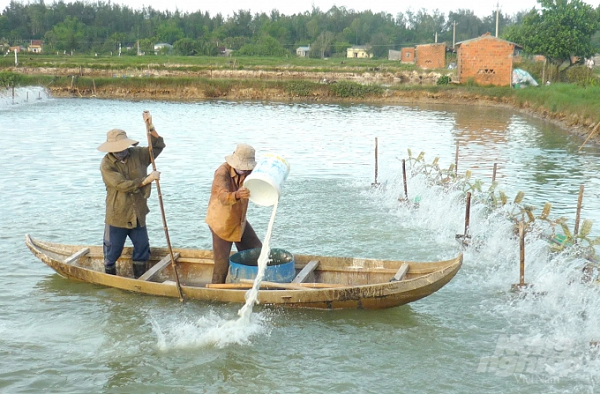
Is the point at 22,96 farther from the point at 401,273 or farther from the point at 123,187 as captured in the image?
the point at 401,273

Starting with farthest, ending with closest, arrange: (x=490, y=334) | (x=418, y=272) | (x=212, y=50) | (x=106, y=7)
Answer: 1. (x=106, y=7)
2. (x=212, y=50)
3. (x=418, y=272)
4. (x=490, y=334)

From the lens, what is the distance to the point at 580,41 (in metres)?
36.1

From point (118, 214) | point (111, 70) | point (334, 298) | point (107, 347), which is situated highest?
point (111, 70)

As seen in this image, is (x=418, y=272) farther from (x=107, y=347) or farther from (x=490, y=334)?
(x=107, y=347)

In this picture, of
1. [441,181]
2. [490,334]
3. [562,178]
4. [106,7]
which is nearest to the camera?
[490,334]

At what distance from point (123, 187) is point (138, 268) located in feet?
4.20

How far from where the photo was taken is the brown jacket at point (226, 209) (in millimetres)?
7125

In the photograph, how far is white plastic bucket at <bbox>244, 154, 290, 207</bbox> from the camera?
6629mm

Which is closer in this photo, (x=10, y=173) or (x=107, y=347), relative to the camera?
(x=107, y=347)

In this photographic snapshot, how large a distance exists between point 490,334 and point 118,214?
4302mm

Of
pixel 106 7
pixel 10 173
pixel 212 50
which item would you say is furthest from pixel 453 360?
pixel 106 7

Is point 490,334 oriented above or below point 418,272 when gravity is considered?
below

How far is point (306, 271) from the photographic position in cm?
757

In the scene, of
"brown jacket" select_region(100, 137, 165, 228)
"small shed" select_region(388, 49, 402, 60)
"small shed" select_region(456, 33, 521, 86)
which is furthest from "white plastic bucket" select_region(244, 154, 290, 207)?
"small shed" select_region(388, 49, 402, 60)
